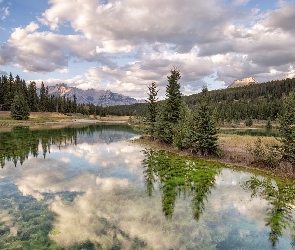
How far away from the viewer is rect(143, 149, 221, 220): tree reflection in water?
18.5 m

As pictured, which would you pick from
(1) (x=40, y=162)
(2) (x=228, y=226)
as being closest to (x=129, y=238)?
(2) (x=228, y=226)

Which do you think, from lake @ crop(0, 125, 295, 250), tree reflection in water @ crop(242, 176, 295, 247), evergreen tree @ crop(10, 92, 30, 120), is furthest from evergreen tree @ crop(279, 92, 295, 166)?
evergreen tree @ crop(10, 92, 30, 120)

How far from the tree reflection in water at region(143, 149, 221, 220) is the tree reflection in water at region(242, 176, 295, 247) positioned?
3992 mm

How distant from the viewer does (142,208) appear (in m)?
17.0

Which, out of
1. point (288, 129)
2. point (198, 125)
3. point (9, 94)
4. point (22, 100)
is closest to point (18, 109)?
point (22, 100)

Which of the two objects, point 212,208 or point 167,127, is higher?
point 167,127

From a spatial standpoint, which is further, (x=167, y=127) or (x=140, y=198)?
(x=167, y=127)

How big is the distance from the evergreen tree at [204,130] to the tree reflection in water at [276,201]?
993 centimetres

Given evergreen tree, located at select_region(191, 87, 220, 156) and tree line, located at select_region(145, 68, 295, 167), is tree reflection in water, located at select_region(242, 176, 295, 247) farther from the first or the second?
evergreen tree, located at select_region(191, 87, 220, 156)

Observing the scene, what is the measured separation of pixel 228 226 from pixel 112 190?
9.91 metres

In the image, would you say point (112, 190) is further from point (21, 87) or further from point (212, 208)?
point (21, 87)

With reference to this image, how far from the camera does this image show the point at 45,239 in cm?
1274

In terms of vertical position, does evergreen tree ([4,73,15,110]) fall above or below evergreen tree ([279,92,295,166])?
above

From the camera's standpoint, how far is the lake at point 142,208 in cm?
1290
